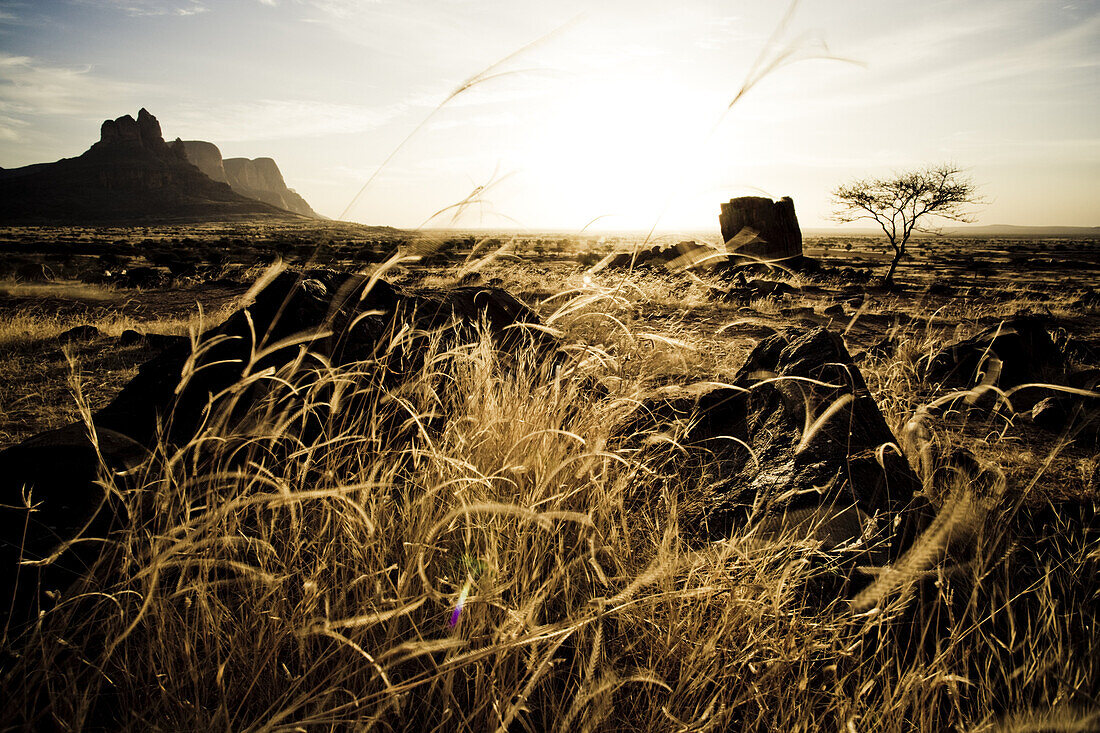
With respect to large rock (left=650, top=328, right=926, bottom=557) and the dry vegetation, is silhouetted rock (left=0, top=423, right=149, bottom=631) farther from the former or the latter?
large rock (left=650, top=328, right=926, bottom=557)

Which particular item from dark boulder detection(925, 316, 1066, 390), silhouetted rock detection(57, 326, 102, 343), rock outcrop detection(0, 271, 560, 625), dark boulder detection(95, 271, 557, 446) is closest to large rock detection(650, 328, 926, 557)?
dark boulder detection(95, 271, 557, 446)

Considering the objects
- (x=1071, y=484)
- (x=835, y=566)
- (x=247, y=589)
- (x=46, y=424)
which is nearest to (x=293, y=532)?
(x=247, y=589)

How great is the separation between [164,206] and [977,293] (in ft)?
366

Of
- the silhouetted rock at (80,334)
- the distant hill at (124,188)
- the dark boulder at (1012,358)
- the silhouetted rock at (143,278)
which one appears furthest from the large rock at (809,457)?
the distant hill at (124,188)

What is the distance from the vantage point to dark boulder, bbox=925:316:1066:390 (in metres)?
3.99

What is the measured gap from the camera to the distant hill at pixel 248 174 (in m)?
154

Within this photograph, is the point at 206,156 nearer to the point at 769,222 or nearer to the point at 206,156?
the point at 206,156

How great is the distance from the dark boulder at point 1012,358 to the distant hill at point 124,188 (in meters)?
78.7

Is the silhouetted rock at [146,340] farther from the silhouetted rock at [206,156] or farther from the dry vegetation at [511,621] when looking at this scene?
the silhouetted rock at [206,156]

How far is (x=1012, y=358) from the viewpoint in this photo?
4082 mm

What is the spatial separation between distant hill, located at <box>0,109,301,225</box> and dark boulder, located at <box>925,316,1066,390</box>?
78.7 meters

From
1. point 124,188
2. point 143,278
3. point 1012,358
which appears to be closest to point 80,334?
point 143,278

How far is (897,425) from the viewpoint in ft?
8.55

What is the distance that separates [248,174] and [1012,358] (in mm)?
202150
